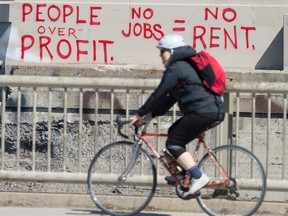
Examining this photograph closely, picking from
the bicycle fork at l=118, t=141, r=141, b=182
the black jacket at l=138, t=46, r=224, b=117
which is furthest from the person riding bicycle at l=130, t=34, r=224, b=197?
the bicycle fork at l=118, t=141, r=141, b=182

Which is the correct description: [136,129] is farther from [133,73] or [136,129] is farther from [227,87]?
[133,73]

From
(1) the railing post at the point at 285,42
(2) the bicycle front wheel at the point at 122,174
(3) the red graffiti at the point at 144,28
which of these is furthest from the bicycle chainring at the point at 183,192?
(3) the red graffiti at the point at 144,28

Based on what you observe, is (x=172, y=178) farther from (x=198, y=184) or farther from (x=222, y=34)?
(x=222, y=34)

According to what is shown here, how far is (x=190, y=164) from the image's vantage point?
27.8ft

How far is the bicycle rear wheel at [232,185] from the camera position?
342 inches

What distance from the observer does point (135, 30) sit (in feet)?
39.1

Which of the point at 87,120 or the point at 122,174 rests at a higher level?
the point at 87,120

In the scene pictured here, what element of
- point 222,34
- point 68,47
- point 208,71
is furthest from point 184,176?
point 68,47

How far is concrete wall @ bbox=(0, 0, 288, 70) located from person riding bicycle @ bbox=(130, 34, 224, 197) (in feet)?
11.2

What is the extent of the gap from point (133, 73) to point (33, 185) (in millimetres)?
1811

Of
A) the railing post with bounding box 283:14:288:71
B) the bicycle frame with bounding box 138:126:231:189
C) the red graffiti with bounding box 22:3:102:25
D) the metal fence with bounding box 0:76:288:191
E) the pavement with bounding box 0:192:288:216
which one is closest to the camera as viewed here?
the bicycle frame with bounding box 138:126:231:189

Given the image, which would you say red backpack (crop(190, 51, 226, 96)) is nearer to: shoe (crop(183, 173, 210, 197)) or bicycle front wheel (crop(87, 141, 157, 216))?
shoe (crop(183, 173, 210, 197))

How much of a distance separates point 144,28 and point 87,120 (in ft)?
5.36

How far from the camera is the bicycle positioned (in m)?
8.67
